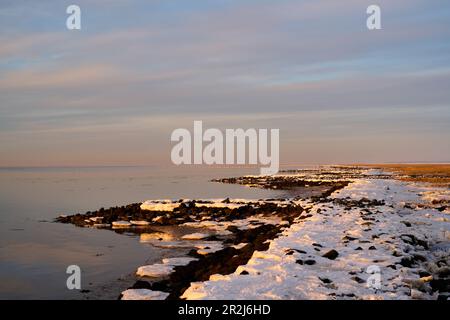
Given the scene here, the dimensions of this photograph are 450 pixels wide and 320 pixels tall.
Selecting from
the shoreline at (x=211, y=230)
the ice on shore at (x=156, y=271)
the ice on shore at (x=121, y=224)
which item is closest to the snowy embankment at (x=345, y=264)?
the shoreline at (x=211, y=230)

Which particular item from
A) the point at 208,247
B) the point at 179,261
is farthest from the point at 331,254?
the point at 208,247

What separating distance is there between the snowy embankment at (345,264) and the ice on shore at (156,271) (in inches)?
107

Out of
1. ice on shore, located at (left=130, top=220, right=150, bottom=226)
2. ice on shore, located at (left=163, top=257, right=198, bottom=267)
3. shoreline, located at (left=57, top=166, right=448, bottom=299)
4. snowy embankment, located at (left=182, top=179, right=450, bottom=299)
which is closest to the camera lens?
snowy embankment, located at (left=182, top=179, right=450, bottom=299)

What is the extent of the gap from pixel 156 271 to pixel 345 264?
5.25 m

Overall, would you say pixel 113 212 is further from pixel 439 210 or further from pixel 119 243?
pixel 439 210

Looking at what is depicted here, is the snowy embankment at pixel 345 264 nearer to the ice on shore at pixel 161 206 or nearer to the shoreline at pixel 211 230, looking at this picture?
the shoreline at pixel 211 230

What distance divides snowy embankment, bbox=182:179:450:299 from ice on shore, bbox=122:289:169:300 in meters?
0.93

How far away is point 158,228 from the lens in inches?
904

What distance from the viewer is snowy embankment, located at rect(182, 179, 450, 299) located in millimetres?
8164

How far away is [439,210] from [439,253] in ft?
33.9

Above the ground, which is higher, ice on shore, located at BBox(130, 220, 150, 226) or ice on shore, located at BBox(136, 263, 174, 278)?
ice on shore, located at BBox(136, 263, 174, 278)

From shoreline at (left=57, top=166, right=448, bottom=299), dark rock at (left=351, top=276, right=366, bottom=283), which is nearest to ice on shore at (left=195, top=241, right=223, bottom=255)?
shoreline at (left=57, top=166, right=448, bottom=299)

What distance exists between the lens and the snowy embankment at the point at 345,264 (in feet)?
26.8

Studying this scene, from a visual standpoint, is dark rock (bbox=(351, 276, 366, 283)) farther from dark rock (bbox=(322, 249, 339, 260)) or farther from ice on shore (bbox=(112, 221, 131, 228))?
ice on shore (bbox=(112, 221, 131, 228))
